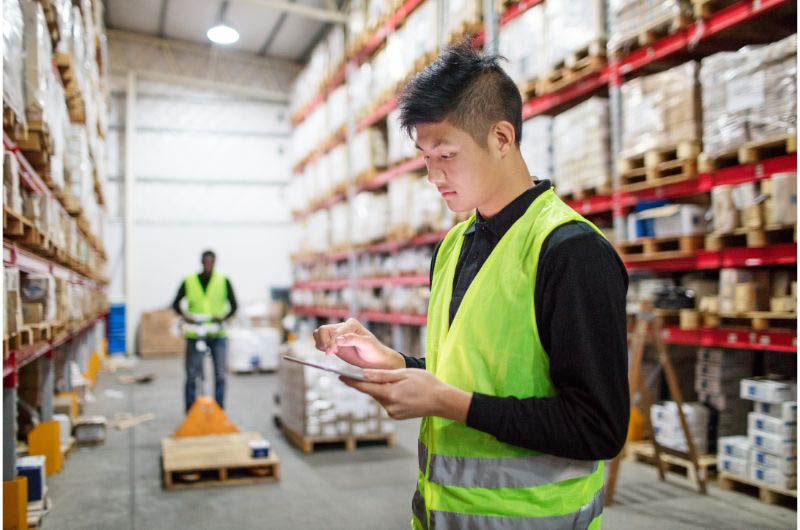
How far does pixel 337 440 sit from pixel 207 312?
242 centimetres

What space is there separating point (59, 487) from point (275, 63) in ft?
49.8

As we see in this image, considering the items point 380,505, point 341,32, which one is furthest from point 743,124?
point 341,32

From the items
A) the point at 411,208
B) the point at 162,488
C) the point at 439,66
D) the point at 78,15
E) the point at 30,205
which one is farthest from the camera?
the point at 411,208

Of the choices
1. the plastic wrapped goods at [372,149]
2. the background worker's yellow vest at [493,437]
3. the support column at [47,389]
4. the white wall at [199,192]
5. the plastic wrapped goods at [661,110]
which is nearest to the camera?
the background worker's yellow vest at [493,437]

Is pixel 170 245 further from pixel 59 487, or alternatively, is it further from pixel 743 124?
pixel 743 124

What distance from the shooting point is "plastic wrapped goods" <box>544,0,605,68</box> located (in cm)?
614

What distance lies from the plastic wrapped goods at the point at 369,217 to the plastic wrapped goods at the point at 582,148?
4673 millimetres

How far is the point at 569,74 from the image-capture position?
6.54 meters

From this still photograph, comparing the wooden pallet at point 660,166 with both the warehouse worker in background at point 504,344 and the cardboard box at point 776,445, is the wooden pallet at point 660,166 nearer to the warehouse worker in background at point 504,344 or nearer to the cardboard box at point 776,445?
the cardboard box at point 776,445

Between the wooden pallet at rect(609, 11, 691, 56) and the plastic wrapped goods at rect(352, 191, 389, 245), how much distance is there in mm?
5655

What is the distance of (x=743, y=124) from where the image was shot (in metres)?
4.80

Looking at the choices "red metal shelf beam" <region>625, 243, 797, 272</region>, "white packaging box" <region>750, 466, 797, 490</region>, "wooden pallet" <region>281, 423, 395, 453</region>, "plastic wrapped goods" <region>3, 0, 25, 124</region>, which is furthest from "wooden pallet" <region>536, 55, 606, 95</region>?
"plastic wrapped goods" <region>3, 0, 25, 124</region>

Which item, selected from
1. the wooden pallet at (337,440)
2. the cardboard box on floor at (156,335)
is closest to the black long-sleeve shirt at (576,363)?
the wooden pallet at (337,440)

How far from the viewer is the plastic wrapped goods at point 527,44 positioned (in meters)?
6.81
